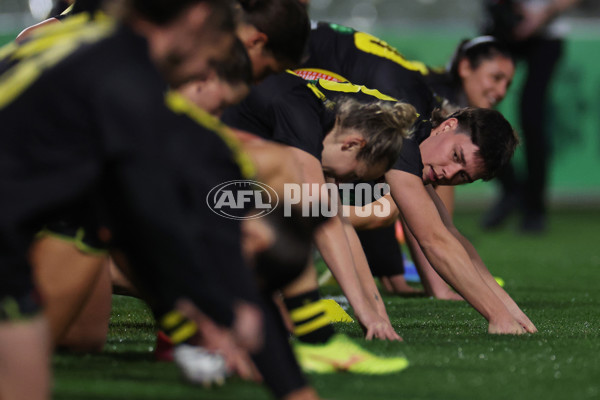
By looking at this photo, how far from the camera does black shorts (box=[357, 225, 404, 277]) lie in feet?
17.9

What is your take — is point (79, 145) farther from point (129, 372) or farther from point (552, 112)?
point (552, 112)

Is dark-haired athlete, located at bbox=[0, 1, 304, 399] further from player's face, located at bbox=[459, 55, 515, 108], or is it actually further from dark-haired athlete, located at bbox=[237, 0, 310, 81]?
player's face, located at bbox=[459, 55, 515, 108]

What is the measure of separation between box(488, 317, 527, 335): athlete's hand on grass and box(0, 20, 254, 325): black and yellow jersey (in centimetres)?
201

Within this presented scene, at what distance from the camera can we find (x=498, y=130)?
151 inches

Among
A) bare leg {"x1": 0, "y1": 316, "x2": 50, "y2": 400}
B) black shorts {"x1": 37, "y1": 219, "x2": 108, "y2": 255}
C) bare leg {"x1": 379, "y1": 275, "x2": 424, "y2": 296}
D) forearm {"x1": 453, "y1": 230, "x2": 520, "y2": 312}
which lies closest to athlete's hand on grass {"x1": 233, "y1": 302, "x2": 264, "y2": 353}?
bare leg {"x1": 0, "y1": 316, "x2": 50, "y2": 400}

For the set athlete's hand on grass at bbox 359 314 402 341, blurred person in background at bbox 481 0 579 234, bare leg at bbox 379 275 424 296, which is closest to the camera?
athlete's hand on grass at bbox 359 314 402 341

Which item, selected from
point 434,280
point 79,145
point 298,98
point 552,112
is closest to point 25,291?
point 79,145

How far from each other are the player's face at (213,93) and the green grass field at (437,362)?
80cm

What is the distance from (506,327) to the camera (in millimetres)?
3740

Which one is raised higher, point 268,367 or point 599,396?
point 268,367

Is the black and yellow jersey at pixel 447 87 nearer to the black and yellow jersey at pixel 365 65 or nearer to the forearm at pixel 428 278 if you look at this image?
the black and yellow jersey at pixel 365 65

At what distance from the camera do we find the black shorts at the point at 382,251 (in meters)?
5.46

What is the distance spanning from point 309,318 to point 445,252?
3.76 feet

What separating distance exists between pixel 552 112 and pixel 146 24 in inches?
385
